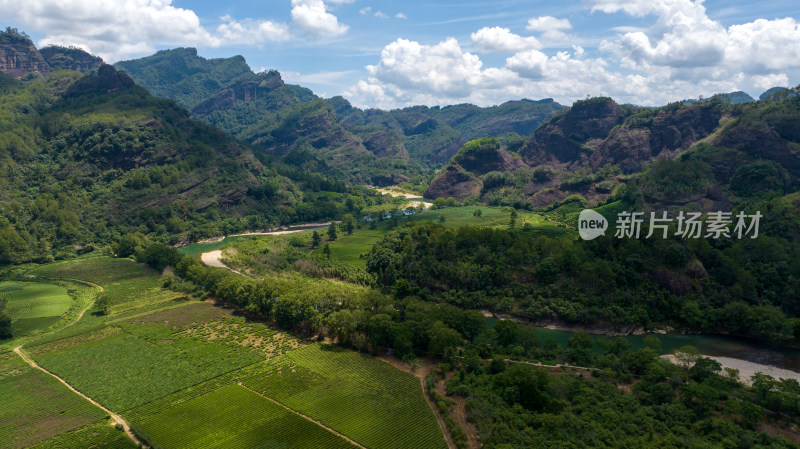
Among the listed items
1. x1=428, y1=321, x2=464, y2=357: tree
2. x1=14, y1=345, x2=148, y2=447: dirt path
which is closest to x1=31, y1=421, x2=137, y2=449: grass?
x1=14, y1=345, x2=148, y2=447: dirt path

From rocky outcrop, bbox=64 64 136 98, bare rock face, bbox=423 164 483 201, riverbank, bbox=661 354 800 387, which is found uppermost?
rocky outcrop, bbox=64 64 136 98

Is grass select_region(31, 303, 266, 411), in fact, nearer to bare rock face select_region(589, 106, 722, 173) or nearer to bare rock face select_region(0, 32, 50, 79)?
bare rock face select_region(589, 106, 722, 173)

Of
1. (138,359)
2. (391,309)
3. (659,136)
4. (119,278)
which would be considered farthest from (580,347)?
(659,136)

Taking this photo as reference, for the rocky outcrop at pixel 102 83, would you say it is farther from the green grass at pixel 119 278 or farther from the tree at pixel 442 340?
the tree at pixel 442 340

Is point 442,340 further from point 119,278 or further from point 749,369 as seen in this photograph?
point 119,278

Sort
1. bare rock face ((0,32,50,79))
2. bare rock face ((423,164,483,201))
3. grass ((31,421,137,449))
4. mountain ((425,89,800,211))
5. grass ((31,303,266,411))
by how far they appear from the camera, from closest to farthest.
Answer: grass ((31,421,137,449)) → grass ((31,303,266,411)) → mountain ((425,89,800,211)) → bare rock face ((423,164,483,201)) → bare rock face ((0,32,50,79))

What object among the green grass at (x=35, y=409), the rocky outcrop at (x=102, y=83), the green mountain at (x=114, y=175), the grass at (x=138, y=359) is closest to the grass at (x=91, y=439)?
the green grass at (x=35, y=409)
